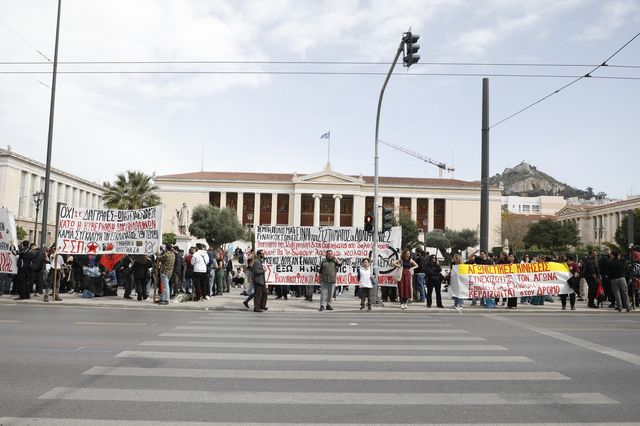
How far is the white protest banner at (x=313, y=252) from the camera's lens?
1919cm

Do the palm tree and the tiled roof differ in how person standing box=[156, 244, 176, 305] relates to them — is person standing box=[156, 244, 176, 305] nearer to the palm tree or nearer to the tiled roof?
the palm tree

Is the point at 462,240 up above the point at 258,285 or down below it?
above

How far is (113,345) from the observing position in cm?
875

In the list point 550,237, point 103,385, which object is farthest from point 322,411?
point 550,237

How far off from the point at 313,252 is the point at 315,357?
37.5 ft

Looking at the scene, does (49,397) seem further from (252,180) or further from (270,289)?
(252,180)

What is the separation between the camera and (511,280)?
58.3 ft

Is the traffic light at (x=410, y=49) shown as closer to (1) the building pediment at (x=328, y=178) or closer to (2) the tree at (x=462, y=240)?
(2) the tree at (x=462, y=240)

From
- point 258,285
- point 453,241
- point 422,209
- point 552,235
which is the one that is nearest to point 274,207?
point 422,209

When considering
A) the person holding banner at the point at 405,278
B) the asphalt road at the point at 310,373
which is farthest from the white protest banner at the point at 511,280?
the asphalt road at the point at 310,373

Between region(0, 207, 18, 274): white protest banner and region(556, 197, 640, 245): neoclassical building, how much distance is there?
330 feet

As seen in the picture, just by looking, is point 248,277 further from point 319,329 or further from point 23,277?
point 319,329

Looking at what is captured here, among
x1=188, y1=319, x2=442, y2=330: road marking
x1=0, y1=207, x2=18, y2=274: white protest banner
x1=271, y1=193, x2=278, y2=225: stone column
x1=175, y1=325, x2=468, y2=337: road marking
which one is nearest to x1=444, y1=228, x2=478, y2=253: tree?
x1=271, y1=193, x2=278, y2=225: stone column

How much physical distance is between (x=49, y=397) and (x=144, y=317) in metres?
7.64
